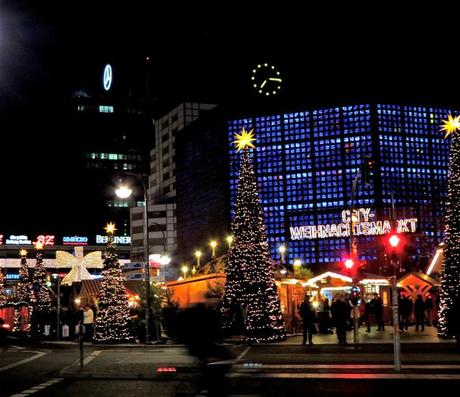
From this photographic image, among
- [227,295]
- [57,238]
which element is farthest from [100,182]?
[227,295]

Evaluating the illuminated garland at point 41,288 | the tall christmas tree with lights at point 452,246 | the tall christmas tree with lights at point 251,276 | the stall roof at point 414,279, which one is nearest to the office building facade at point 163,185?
the illuminated garland at point 41,288

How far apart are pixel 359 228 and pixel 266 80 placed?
107 ft

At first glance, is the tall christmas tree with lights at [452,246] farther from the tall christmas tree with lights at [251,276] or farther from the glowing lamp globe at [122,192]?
the glowing lamp globe at [122,192]

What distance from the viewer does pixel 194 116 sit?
112125 millimetres

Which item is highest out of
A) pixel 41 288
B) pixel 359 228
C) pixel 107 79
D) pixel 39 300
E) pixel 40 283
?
pixel 107 79

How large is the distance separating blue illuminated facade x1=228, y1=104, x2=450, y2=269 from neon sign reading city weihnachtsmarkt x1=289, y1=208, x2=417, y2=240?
6.43m

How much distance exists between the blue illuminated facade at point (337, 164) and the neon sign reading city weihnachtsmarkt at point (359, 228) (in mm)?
6435

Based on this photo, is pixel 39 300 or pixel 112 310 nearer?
pixel 112 310

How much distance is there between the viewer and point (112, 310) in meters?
31.1

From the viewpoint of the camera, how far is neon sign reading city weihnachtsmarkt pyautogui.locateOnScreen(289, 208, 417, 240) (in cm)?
6394

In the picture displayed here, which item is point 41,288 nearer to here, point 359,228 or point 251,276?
point 251,276

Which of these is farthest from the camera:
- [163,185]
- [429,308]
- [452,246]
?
[163,185]

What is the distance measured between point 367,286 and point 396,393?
32.7 m

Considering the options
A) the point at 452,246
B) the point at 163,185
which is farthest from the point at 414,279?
the point at 163,185
